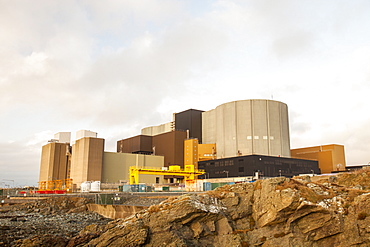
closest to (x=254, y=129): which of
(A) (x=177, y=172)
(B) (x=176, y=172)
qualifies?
(A) (x=177, y=172)

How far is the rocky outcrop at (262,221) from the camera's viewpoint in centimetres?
2159

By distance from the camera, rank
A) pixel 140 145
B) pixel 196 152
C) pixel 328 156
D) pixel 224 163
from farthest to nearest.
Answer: pixel 140 145 → pixel 328 156 → pixel 196 152 → pixel 224 163

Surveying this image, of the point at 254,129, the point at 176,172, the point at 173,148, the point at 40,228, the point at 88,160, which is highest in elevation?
the point at 254,129

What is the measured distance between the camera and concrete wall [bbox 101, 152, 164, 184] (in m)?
117

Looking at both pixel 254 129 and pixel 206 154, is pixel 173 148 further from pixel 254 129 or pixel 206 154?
pixel 254 129

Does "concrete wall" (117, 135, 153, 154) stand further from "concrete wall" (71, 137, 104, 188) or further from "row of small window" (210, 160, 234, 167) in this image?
"row of small window" (210, 160, 234, 167)

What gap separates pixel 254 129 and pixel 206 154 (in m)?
21.7

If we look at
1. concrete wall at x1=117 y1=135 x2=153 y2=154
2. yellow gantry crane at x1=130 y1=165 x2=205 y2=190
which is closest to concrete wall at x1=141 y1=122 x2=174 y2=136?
concrete wall at x1=117 y1=135 x2=153 y2=154

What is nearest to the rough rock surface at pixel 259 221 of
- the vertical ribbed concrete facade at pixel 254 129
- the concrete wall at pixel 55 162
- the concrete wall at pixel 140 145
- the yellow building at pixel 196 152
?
the vertical ribbed concrete facade at pixel 254 129

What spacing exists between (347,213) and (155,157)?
11093cm

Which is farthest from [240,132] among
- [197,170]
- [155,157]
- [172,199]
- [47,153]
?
[172,199]

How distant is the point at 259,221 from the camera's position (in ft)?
77.2

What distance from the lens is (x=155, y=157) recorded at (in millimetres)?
130500

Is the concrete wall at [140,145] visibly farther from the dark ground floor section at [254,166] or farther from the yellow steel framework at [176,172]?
the dark ground floor section at [254,166]
